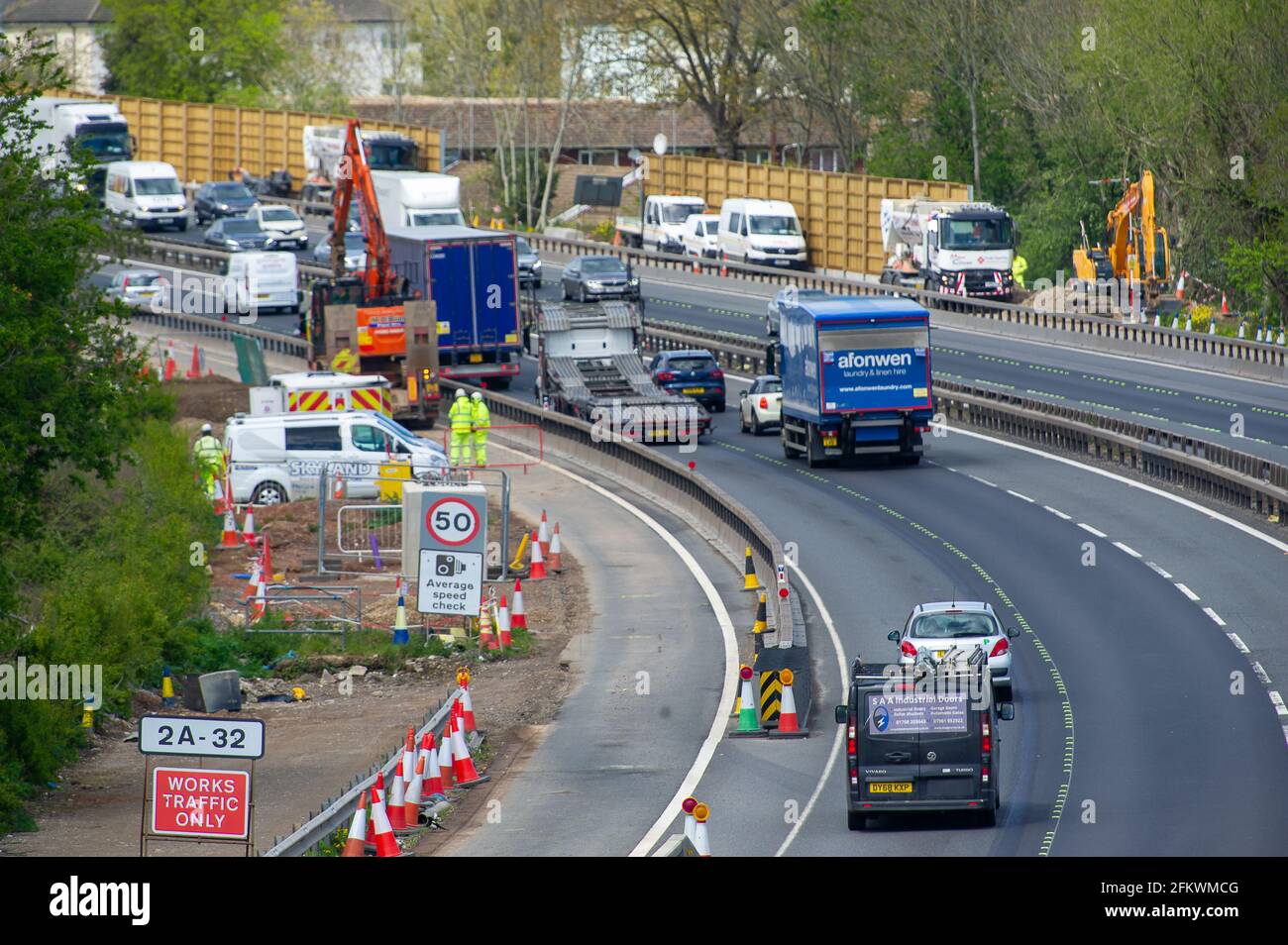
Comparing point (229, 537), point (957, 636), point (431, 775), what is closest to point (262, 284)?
point (229, 537)

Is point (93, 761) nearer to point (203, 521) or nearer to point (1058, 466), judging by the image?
point (203, 521)

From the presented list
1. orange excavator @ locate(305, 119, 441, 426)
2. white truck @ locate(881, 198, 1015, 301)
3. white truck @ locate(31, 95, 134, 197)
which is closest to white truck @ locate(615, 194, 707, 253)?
white truck @ locate(881, 198, 1015, 301)

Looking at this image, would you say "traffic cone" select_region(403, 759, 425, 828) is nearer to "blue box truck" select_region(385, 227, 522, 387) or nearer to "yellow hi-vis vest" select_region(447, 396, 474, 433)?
"yellow hi-vis vest" select_region(447, 396, 474, 433)

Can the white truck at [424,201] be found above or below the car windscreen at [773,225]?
above

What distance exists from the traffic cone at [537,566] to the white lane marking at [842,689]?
4287 millimetres

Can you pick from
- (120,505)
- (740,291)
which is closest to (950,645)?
(120,505)

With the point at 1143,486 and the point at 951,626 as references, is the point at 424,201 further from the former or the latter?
the point at 951,626

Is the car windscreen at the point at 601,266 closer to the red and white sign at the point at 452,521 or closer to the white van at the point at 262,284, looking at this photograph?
the white van at the point at 262,284

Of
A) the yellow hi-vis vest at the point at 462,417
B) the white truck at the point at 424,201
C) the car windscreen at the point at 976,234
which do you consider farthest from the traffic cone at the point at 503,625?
the white truck at the point at 424,201

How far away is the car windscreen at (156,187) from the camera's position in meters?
84.9

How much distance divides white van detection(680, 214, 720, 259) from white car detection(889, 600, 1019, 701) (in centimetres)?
5027

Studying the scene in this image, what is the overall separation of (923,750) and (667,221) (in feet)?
197

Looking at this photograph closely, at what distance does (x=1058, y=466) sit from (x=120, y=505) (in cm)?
1870

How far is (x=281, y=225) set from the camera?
80.4 metres
